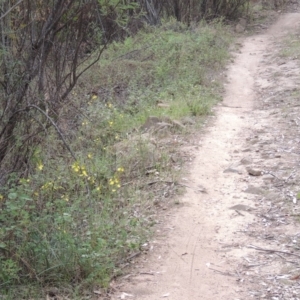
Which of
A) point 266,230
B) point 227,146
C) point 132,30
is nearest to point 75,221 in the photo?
point 266,230

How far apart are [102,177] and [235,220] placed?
5.60ft

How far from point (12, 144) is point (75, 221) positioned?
1114 millimetres

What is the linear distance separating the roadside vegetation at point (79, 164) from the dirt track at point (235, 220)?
0.29m

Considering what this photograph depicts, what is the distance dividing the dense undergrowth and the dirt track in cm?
32

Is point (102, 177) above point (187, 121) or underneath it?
above

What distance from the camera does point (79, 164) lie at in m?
5.59

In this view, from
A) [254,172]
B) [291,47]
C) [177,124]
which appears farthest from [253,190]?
[291,47]

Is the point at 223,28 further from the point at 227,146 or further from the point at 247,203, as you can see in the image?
the point at 247,203

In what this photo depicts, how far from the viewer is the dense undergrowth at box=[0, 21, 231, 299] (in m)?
4.12

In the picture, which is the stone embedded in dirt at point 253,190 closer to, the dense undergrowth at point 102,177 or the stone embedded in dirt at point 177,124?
the dense undergrowth at point 102,177

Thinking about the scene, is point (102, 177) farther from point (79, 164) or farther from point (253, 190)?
point (253, 190)

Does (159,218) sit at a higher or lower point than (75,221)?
lower

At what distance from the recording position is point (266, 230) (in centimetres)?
498

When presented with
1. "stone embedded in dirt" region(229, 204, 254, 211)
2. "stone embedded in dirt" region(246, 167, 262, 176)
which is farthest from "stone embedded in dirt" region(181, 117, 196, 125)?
"stone embedded in dirt" region(229, 204, 254, 211)
